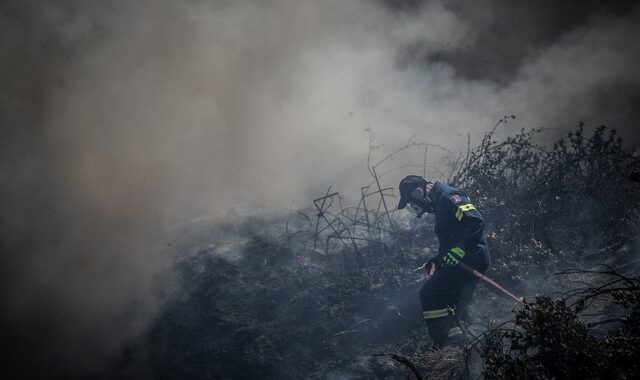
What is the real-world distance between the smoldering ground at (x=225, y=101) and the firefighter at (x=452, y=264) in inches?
134

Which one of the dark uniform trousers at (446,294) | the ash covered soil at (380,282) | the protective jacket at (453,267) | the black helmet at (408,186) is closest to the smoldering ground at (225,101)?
the ash covered soil at (380,282)

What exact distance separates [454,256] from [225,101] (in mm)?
7198

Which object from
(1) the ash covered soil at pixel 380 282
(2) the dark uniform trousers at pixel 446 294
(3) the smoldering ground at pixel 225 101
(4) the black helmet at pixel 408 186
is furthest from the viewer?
(3) the smoldering ground at pixel 225 101

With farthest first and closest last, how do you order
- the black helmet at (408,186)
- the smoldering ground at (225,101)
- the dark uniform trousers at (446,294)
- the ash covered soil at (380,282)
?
the smoldering ground at (225,101)
the black helmet at (408,186)
the ash covered soil at (380,282)
the dark uniform trousers at (446,294)

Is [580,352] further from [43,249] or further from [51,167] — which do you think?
[51,167]

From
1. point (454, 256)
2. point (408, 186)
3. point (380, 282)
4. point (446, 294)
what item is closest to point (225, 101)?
point (408, 186)

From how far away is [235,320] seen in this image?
4.75m

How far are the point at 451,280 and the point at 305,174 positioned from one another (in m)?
4.69

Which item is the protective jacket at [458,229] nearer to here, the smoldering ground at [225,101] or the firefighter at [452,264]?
the firefighter at [452,264]

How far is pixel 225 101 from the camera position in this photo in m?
9.19

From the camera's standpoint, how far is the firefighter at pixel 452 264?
4.08 metres

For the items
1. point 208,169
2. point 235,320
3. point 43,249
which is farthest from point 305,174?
point 43,249

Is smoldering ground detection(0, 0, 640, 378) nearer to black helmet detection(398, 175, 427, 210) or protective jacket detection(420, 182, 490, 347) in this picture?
black helmet detection(398, 175, 427, 210)

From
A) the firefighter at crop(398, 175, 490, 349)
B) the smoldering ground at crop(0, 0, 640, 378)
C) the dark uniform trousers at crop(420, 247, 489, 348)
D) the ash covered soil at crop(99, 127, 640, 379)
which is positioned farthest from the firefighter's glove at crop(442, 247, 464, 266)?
the smoldering ground at crop(0, 0, 640, 378)
